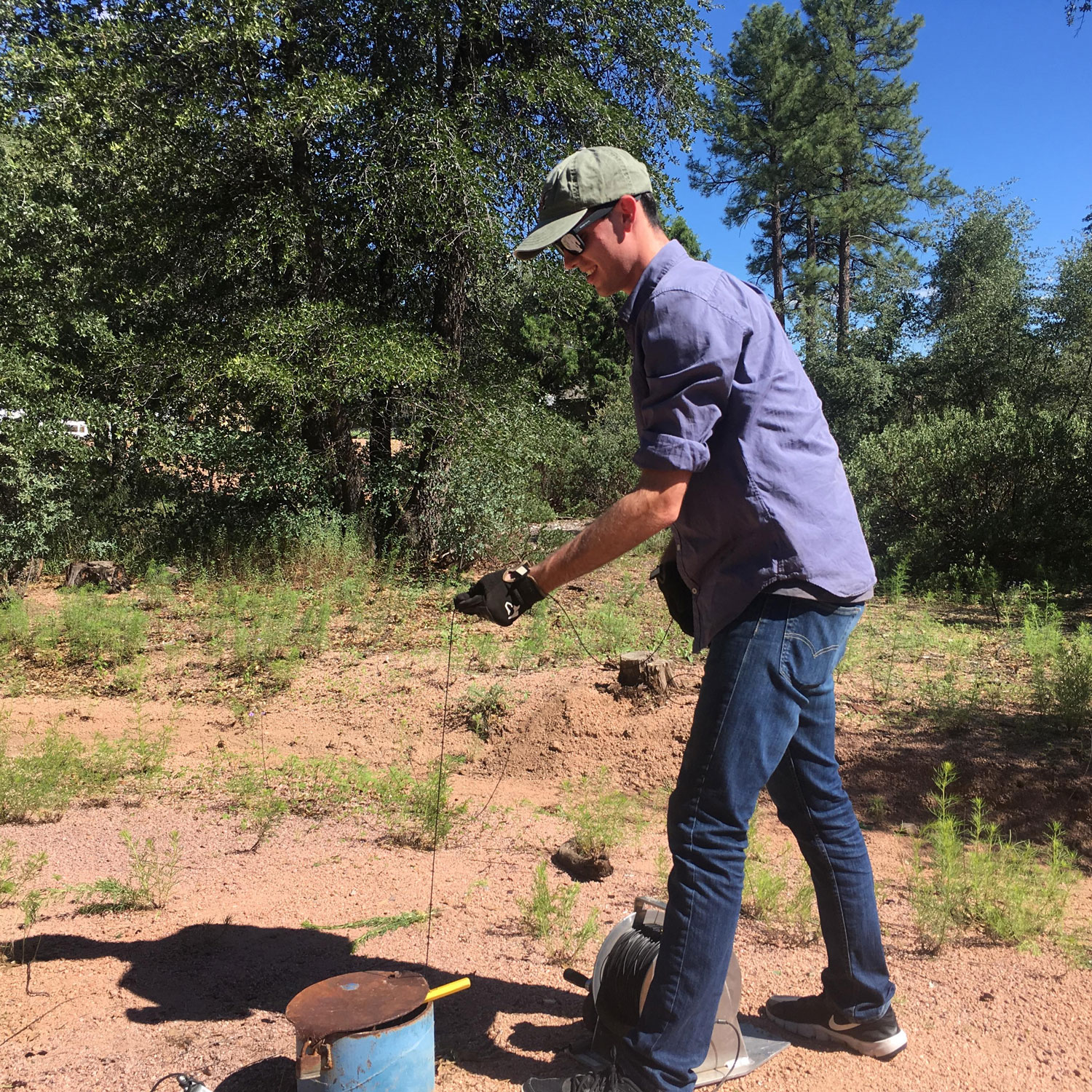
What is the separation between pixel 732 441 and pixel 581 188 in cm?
67

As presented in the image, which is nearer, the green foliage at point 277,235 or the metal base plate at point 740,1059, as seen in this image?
the metal base plate at point 740,1059

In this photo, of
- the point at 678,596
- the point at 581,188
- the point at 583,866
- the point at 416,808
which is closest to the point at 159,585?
the point at 416,808

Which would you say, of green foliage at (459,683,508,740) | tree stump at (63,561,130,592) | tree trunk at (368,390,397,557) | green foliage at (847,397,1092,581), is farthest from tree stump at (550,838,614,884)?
green foliage at (847,397,1092,581)

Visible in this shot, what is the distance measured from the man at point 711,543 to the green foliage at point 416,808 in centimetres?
192

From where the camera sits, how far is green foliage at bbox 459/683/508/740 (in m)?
5.64

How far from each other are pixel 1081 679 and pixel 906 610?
3.75m

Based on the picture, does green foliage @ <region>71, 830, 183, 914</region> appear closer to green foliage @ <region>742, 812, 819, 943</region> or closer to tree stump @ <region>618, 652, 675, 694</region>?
green foliage @ <region>742, 812, 819, 943</region>

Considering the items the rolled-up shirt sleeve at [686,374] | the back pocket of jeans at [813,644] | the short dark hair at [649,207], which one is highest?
the short dark hair at [649,207]

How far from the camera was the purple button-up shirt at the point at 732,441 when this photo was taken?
6.52 feet

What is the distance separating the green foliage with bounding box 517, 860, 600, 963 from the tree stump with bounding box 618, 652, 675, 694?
8.26 feet

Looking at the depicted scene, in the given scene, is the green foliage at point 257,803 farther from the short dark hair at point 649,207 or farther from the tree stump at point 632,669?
the short dark hair at point 649,207

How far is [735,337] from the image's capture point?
2.02m

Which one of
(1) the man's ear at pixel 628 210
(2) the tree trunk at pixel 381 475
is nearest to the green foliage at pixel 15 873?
(1) the man's ear at pixel 628 210

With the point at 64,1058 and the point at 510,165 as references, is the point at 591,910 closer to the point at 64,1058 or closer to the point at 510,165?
the point at 64,1058
